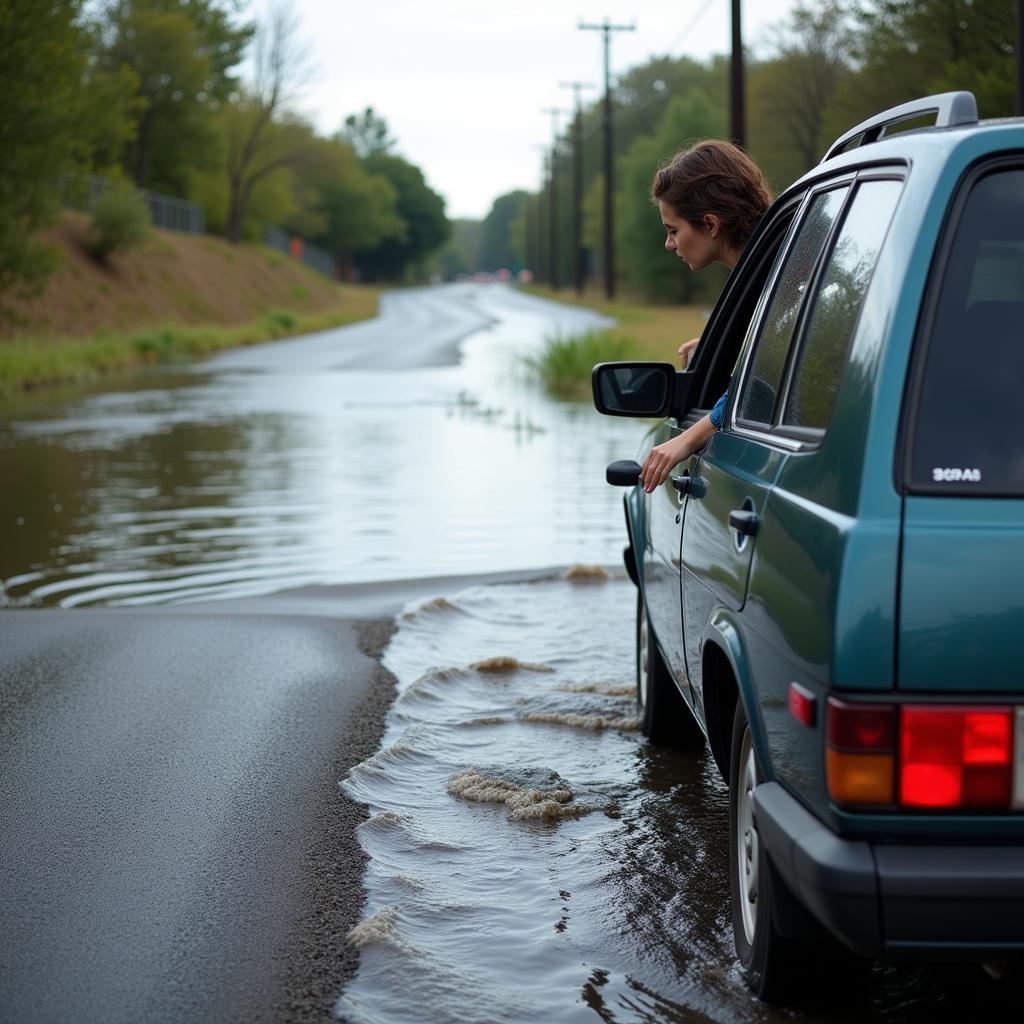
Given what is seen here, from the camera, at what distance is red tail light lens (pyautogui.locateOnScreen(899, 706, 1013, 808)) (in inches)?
111

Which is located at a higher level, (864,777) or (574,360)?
(864,777)

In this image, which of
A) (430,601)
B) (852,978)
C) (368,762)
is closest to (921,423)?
(852,978)

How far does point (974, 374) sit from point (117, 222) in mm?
53367

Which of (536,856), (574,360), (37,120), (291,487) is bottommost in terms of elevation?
(291,487)

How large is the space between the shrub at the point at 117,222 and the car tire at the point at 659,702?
50.3 meters

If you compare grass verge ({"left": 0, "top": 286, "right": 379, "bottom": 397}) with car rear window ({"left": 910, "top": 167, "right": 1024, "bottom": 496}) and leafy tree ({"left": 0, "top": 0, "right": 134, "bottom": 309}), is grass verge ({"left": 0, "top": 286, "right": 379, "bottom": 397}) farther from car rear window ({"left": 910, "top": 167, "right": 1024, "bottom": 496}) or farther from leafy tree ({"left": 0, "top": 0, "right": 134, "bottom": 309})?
car rear window ({"left": 910, "top": 167, "right": 1024, "bottom": 496})

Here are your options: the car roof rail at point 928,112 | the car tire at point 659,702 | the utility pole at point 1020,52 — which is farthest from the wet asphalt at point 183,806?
the utility pole at point 1020,52

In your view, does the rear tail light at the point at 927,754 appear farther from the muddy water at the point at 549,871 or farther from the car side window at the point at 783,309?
the car side window at the point at 783,309

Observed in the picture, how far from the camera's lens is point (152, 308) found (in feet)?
179

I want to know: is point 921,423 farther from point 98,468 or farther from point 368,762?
point 98,468

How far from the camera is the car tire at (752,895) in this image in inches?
133

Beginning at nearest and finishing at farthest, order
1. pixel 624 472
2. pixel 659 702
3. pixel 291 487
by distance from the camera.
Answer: pixel 624 472, pixel 659 702, pixel 291 487

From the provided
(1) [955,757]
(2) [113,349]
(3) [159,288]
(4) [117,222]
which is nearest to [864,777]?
(1) [955,757]

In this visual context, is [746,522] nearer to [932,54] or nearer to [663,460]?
[663,460]
